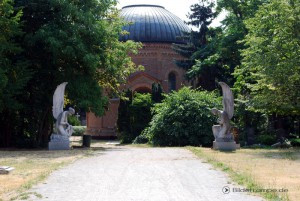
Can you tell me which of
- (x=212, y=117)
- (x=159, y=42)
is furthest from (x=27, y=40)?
(x=159, y=42)

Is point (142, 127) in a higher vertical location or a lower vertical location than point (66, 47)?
lower

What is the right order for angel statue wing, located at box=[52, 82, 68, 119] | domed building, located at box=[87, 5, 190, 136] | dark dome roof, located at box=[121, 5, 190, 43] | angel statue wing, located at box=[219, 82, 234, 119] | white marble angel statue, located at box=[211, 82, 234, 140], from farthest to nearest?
dark dome roof, located at box=[121, 5, 190, 43] → domed building, located at box=[87, 5, 190, 136] → angel statue wing, located at box=[52, 82, 68, 119] → angel statue wing, located at box=[219, 82, 234, 119] → white marble angel statue, located at box=[211, 82, 234, 140]

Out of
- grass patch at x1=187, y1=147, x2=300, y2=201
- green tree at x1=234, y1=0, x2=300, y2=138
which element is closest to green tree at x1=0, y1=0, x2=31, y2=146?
green tree at x1=234, y1=0, x2=300, y2=138

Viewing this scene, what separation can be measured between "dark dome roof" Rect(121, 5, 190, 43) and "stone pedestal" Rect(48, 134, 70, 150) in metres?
29.3

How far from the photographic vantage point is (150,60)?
4981 cm

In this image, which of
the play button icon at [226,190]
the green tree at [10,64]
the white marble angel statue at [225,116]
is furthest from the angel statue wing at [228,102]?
the play button icon at [226,190]

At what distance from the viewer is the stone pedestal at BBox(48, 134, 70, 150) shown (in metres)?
21.1

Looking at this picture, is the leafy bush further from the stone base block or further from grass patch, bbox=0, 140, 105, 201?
grass patch, bbox=0, 140, 105, 201

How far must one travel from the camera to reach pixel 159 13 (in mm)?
54625

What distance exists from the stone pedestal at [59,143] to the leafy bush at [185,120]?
7.56m

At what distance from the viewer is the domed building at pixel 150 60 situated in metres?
47.4

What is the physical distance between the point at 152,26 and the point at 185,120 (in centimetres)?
2550

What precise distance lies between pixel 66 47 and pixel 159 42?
28063 millimetres

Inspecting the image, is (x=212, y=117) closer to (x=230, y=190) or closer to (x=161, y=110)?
(x=161, y=110)
